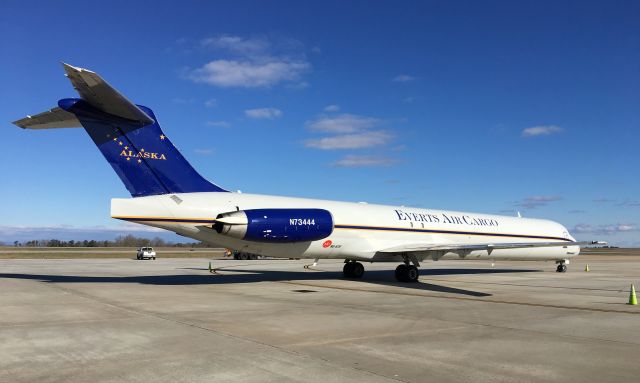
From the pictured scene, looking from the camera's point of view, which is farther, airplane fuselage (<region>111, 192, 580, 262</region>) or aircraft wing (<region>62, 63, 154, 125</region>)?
airplane fuselage (<region>111, 192, 580, 262</region>)

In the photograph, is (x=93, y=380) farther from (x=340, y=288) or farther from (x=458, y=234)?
(x=458, y=234)

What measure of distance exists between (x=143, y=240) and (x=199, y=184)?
4591 inches

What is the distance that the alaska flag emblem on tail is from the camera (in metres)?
14.8

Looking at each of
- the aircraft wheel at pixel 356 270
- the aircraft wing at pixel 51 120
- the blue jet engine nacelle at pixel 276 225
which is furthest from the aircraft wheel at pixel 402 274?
the aircraft wing at pixel 51 120

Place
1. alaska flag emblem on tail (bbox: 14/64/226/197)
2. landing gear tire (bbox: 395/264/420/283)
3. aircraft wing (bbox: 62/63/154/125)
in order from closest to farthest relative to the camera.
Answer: aircraft wing (bbox: 62/63/154/125)
alaska flag emblem on tail (bbox: 14/64/226/197)
landing gear tire (bbox: 395/264/420/283)

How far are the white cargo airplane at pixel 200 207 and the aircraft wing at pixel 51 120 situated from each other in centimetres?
3

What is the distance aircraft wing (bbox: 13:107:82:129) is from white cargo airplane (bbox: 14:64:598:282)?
0.09ft

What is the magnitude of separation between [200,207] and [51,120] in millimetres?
5381

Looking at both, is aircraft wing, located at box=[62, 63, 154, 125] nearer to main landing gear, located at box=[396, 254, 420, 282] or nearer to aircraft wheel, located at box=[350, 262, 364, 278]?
aircraft wheel, located at box=[350, 262, 364, 278]

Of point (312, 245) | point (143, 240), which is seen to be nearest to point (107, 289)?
point (312, 245)

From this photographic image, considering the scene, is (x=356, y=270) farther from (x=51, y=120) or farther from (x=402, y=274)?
(x=51, y=120)

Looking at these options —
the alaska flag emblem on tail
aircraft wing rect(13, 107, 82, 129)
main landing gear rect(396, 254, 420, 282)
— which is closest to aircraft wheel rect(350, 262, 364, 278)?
main landing gear rect(396, 254, 420, 282)

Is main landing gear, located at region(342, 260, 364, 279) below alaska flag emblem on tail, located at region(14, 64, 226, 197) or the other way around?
below

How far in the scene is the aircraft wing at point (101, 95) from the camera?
12.8m
